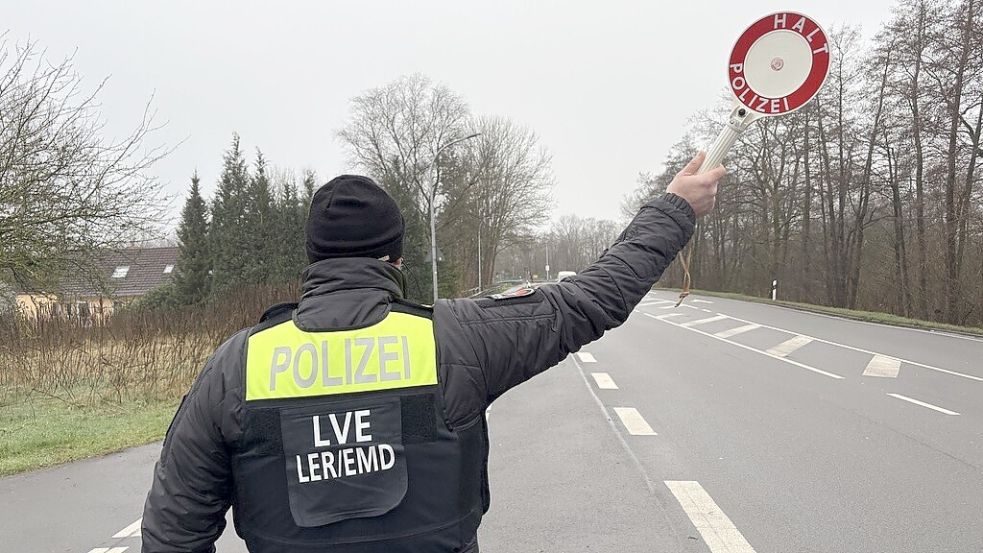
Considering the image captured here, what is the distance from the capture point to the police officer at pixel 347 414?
1601 millimetres

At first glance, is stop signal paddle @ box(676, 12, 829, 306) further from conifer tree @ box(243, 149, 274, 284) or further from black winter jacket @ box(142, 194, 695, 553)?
conifer tree @ box(243, 149, 274, 284)

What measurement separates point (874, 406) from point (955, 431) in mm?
1400

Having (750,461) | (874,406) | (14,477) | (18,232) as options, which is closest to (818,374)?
(874,406)

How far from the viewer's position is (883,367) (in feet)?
39.3

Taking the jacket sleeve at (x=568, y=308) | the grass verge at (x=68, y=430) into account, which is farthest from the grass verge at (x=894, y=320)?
the jacket sleeve at (x=568, y=308)

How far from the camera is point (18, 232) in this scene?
955 cm

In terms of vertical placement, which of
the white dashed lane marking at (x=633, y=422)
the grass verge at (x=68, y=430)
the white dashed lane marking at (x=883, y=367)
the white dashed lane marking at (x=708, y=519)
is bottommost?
the grass verge at (x=68, y=430)

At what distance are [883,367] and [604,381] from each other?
5.28 metres

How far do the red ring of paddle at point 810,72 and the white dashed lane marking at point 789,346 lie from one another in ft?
43.8

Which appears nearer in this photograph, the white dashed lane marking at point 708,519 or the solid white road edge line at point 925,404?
the white dashed lane marking at point 708,519

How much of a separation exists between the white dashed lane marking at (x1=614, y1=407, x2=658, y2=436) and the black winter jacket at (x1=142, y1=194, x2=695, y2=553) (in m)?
5.72

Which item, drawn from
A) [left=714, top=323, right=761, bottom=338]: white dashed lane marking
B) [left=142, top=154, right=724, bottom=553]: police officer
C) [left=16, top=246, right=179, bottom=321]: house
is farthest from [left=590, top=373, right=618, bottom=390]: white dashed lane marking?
[left=142, top=154, right=724, bottom=553]: police officer

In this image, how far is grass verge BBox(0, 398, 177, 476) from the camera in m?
6.83

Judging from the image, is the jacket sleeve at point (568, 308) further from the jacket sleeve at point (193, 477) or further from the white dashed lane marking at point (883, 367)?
the white dashed lane marking at point (883, 367)
